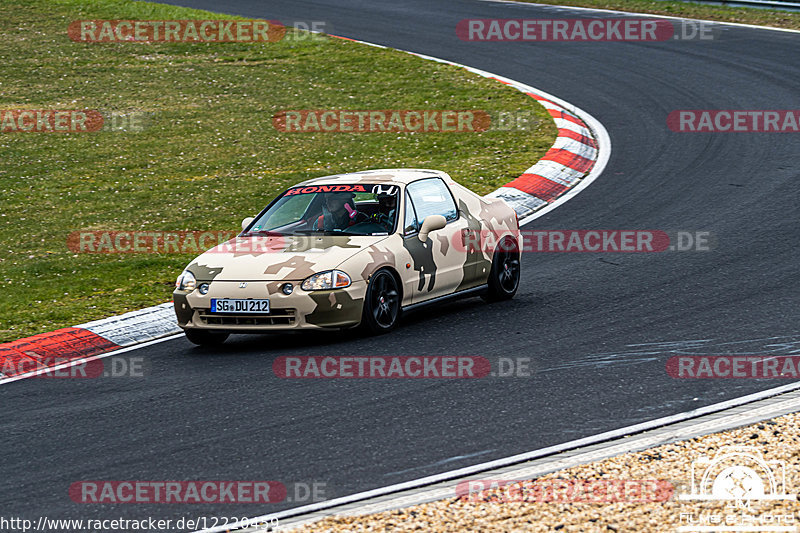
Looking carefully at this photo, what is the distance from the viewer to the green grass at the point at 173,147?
12539mm

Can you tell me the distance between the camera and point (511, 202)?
14633 mm

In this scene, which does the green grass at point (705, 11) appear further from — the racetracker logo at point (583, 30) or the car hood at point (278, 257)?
the car hood at point (278, 257)

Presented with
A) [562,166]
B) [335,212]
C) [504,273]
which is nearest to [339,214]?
[335,212]

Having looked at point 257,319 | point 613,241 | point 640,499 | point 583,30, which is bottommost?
point 613,241

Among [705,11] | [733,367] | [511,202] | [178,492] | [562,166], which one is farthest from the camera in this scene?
[705,11]

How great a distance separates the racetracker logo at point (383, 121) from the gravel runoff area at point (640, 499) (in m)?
13.4

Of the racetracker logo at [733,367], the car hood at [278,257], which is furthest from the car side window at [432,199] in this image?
the racetracker logo at [733,367]

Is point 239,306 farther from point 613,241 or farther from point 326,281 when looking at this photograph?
point 613,241

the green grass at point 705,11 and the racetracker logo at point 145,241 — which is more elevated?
the green grass at point 705,11

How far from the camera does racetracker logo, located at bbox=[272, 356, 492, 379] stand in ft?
27.0

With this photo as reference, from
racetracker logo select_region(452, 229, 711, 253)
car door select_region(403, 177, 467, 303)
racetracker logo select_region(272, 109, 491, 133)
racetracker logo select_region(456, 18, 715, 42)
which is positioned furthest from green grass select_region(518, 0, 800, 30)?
car door select_region(403, 177, 467, 303)

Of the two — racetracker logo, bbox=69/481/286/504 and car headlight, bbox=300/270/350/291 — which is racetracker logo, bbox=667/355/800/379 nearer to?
car headlight, bbox=300/270/350/291

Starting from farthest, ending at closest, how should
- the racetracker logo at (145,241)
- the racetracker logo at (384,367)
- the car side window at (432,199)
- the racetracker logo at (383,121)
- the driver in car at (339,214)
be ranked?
the racetracker logo at (383,121), the racetracker logo at (145,241), the car side window at (432,199), the driver in car at (339,214), the racetracker logo at (384,367)

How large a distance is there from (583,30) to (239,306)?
789 inches
